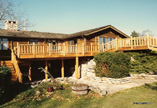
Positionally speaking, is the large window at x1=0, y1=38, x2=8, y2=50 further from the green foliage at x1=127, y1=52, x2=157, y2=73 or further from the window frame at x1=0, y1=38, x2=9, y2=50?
the green foliage at x1=127, y1=52, x2=157, y2=73

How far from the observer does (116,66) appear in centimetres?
1213

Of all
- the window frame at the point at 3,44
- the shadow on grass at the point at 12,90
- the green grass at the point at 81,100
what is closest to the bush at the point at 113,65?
the green grass at the point at 81,100

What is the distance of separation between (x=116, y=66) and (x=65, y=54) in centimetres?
556

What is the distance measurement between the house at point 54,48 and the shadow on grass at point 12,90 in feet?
1.94

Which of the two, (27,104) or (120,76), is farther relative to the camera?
(120,76)

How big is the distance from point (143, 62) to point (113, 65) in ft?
15.5

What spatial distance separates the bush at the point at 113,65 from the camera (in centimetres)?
1217

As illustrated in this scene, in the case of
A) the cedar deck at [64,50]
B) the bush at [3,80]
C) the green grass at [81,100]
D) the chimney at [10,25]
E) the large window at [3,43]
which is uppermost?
the chimney at [10,25]

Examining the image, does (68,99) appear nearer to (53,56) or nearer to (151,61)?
(53,56)

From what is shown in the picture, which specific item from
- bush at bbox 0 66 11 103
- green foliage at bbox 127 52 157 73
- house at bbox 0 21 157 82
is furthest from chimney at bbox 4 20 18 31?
green foliage at bbox 127 52 157 73

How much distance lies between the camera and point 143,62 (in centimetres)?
1452

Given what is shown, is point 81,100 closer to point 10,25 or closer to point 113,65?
point 113,65

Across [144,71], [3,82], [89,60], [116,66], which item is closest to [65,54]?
[89,60]

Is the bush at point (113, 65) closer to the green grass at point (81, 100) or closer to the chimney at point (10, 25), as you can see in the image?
the green grass at point (81, 100)
